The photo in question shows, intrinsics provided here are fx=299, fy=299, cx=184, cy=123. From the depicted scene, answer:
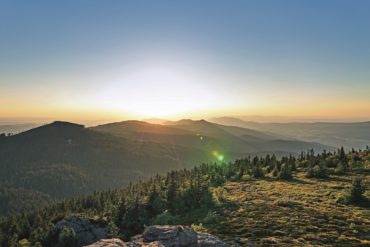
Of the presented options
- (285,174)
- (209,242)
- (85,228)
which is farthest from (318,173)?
(85,228)

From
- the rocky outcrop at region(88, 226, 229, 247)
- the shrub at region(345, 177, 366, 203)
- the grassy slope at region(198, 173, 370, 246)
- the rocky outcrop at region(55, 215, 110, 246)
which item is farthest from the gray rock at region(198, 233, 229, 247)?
the rocky outcrop at region(55, 215, 110, 246)

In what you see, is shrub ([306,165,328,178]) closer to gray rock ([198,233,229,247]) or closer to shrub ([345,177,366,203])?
shrub ([345,177,366,203])

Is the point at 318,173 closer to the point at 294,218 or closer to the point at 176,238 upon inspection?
the point at 294,218

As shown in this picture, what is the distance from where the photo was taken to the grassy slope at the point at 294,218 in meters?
32.0

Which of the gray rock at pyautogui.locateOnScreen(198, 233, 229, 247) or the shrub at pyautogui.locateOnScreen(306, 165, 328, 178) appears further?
the shrub at pyautogui.locateOnScreen(306, 165, 328, 178)

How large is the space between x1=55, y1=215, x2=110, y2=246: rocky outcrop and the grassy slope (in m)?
30.6

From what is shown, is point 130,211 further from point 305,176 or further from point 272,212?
point 305,176

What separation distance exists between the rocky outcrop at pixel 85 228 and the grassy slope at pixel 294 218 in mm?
30579

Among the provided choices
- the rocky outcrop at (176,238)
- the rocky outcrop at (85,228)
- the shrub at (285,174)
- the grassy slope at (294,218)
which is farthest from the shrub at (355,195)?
the rocky outcrop at (85,228)

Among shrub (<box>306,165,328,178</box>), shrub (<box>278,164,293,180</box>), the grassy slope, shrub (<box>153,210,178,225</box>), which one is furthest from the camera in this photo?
shrub (<box>278,164,293,180</box>)

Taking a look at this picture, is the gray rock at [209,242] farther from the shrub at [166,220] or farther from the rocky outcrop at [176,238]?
the shrub at [166,220]

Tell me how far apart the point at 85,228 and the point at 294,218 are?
48.5m

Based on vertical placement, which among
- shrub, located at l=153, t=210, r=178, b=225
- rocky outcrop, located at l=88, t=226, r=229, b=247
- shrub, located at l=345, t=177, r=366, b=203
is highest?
rocky outcrop, located at l=88, t=226, r=229, b=247

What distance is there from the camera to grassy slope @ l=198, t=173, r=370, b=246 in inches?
1260
